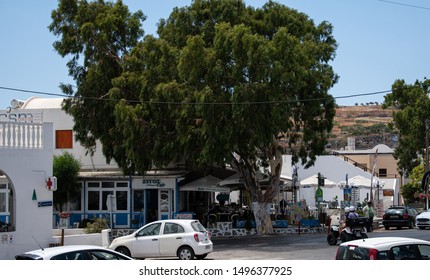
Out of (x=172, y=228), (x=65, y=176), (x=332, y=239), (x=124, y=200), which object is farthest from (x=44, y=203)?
(x=124, y=200)

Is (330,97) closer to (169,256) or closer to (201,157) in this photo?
(201,157)

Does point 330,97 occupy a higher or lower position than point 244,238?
higher

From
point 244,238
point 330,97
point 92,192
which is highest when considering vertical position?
Result: point 330,97

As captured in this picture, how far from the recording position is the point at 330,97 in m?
35.0

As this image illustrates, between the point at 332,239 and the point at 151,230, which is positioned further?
the point at 332,239

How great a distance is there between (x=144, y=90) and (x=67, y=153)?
6887 mm

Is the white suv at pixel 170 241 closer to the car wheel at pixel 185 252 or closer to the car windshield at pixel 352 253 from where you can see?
the car wheel at pixel 185 252

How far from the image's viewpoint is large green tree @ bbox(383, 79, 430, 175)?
5331 cm

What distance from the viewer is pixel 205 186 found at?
1475 inches

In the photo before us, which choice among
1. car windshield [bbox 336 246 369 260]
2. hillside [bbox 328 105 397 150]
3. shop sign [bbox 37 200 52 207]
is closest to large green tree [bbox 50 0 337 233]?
shop sign [bbox 37 200 52 207]

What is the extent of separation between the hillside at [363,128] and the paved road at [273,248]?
72.7m

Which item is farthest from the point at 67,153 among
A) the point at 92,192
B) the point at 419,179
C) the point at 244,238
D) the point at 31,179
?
the point at 419,179

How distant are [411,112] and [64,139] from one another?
27544 millimetres

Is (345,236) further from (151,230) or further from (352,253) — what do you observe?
(352,253)
